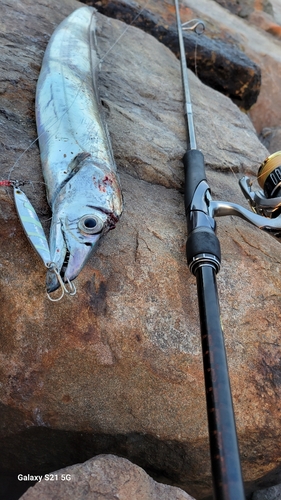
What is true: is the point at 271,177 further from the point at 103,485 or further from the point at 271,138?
the point at 271,138

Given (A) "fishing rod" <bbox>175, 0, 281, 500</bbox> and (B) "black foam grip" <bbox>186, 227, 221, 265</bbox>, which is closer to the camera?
(A) "fishing rod" <bbox>175, 0, 281, 500</bbox>

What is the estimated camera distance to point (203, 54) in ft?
18.1

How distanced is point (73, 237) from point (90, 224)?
0.34 ft

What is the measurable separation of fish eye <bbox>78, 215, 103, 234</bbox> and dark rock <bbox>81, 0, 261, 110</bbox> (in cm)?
402

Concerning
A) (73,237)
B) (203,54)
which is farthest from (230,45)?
(73,237)

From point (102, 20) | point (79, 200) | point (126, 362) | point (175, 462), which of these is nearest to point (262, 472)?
point (175, 462)

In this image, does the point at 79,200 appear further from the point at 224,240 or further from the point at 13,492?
the point at 13,492

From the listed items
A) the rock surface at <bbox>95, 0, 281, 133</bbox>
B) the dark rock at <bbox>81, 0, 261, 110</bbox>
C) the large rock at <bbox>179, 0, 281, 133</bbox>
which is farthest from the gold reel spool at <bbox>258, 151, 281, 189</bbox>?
the large rock at <bbox>179, 0, 281, 133</bbox>

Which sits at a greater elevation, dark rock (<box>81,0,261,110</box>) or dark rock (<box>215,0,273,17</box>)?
dark rock (<box>215,0,273,17</box>)

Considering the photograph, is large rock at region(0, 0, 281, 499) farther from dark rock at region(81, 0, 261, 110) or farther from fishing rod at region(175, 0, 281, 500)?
dark rock at region(81, 0, 261, 110)

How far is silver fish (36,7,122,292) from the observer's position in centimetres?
197

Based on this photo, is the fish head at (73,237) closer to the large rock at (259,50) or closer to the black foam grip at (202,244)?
the black foam grip at (202,244)

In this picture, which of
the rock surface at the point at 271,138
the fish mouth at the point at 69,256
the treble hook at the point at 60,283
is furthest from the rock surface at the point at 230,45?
the treble hook at the point at 60,283

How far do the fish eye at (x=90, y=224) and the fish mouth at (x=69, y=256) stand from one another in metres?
0.03
